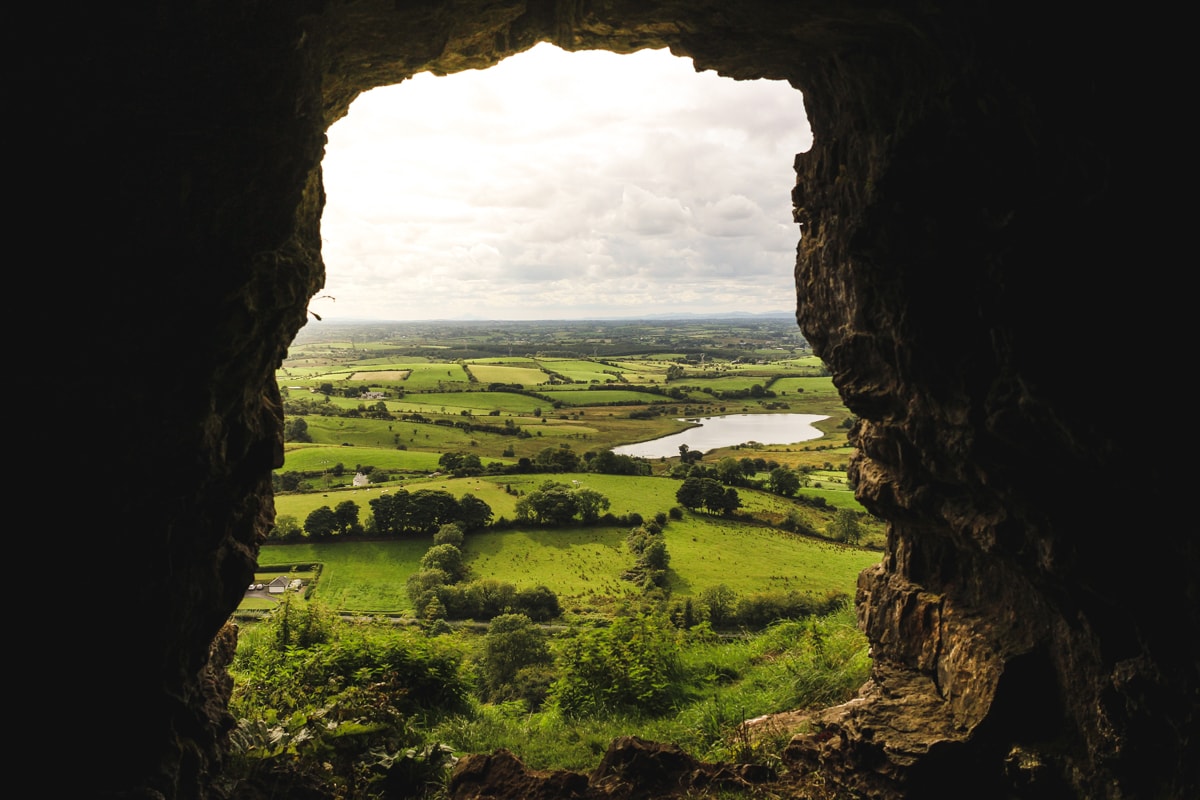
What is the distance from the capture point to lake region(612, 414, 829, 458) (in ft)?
346

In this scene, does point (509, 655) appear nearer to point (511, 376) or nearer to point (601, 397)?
point (601, 397)

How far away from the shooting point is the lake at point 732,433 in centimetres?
10550

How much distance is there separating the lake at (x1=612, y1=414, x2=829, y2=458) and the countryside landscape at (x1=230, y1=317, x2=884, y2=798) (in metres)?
1.97

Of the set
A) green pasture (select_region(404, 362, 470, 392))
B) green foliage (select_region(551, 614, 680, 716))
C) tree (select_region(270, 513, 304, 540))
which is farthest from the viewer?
green pasture (select_region(404, 362, 470, 392))

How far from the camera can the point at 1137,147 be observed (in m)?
4.50

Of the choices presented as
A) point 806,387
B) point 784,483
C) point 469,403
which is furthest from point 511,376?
point 784,483

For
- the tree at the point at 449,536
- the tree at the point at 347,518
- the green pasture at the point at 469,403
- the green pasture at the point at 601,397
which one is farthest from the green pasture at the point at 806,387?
the tree at the point at 347,518

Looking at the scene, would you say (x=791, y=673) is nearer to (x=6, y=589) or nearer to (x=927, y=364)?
(x=927, y=364)

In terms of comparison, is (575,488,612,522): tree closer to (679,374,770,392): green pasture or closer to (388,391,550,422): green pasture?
(388,391,550,422): green pasture

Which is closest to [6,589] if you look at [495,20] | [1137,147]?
[495,20]

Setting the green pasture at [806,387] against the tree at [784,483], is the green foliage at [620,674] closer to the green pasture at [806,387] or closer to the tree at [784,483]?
the tree at [784,483]

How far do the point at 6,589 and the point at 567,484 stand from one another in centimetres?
6555

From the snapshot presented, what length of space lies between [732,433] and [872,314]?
114911 mm

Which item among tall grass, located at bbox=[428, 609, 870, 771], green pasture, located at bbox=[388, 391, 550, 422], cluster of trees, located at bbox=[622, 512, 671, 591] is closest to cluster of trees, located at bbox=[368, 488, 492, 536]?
cluster of trees, located at bbox=[622, 512, 671, 591]
